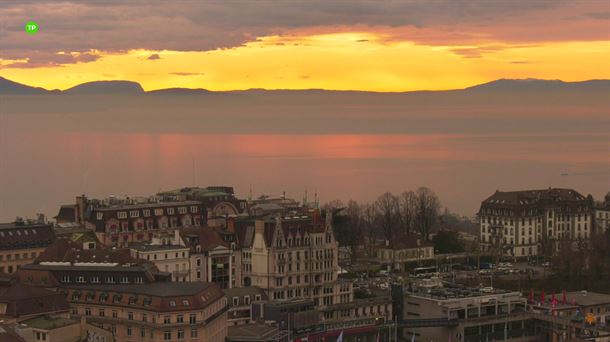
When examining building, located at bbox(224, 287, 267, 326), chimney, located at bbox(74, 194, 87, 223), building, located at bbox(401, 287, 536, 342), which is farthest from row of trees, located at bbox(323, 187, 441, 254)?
building, located at bbox(224, 287, 267, 326)

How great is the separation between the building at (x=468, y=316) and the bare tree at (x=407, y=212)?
18194 millimetres

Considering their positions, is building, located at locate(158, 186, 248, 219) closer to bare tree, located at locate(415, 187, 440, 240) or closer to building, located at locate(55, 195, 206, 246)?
building, located at locate(55, 195, 206, 246)

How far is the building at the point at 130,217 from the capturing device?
53.2 meters

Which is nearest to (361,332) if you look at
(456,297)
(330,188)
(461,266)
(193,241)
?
(456,297)

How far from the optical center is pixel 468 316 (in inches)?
1727

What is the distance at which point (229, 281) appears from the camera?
46.9 m

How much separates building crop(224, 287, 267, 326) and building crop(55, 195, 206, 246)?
11.1m

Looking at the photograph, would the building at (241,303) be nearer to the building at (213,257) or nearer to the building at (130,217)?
the building at (213,257)

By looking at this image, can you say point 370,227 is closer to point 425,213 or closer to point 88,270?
point 425,213

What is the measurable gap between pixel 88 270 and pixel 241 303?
5.48 metres

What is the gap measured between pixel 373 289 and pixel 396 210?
22.8m

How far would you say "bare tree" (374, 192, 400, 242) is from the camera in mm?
64981

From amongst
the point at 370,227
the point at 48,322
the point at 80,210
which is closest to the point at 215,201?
the point at 80,210

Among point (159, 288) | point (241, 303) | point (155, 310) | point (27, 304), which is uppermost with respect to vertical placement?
point (159, 288)
